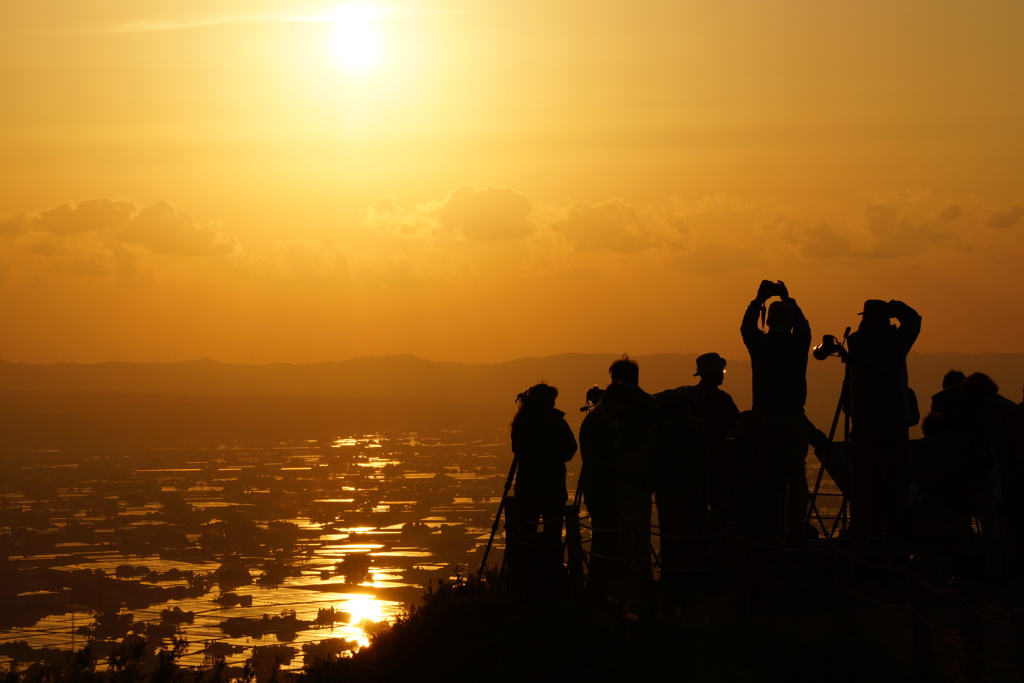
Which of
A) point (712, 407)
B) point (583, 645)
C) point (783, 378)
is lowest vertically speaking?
point (583, 645)

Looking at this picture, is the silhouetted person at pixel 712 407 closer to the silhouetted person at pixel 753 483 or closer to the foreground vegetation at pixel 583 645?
the silhouetted person at pixel 753 483

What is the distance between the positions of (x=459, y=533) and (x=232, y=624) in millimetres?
50383

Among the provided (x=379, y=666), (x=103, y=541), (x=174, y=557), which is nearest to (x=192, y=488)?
(x=103, y=541)

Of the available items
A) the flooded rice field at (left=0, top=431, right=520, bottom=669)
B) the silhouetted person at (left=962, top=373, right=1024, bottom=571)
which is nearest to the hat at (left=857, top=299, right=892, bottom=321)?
the silhouetted person at (left=962, top=373, right=1024, bottom=571)

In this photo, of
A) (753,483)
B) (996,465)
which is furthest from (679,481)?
(996,465)

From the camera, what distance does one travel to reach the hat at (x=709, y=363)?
38.6 ft

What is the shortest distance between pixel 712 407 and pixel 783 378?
1091 millimetres

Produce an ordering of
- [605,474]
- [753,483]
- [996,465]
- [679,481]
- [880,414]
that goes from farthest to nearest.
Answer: [605,474]
[996,465]
[679,481]
[880,414]
[753,483]

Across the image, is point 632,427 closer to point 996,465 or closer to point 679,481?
point 679,481

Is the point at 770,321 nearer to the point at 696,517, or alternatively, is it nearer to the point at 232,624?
the point at 696,517

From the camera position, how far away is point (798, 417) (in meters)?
11.0

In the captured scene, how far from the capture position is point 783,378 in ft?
36.1

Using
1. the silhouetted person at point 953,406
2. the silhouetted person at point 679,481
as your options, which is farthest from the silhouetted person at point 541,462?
the silhouetted person at point 953,406

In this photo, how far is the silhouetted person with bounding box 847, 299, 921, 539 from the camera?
1071 cm
